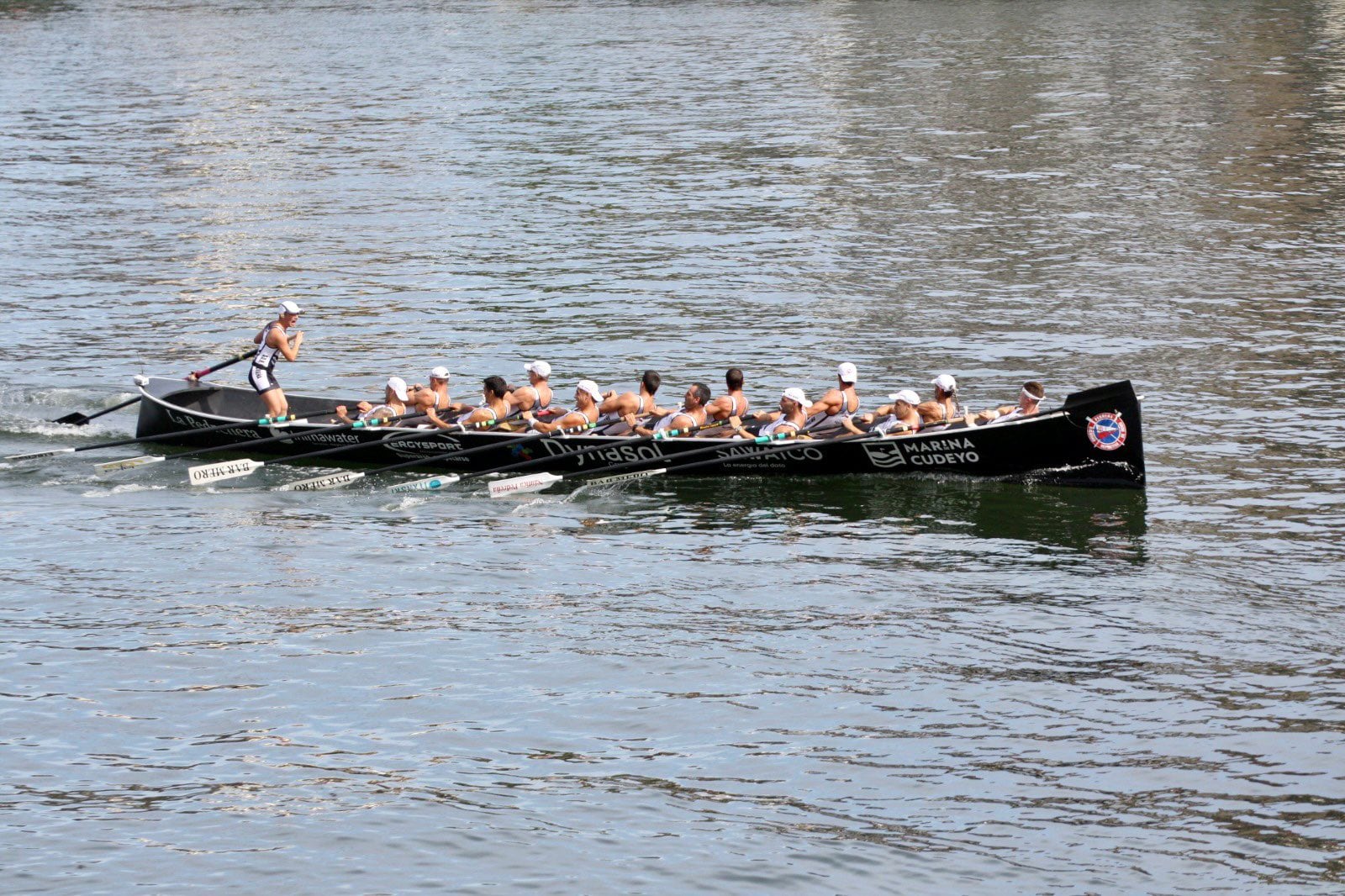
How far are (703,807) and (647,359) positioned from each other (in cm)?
2065

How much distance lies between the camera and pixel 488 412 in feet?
111

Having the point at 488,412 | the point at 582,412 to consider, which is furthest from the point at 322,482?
the point at 582,412

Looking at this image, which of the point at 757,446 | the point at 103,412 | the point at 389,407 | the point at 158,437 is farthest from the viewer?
the point at 103,412

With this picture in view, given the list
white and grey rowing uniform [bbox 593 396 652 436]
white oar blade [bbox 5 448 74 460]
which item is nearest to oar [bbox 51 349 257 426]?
white oar blade [bbox 5 448 74 460]

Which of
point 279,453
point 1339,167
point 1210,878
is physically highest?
point 1339,167

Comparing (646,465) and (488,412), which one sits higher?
(488,412)

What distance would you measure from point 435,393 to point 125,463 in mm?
5975

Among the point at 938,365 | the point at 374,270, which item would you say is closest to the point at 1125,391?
the point at 938,365

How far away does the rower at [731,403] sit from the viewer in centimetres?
3338

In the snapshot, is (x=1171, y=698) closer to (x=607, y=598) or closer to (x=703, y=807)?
(x=703, y=807)

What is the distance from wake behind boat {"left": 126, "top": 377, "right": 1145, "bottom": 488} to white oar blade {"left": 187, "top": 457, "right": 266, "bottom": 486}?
2.86 feet

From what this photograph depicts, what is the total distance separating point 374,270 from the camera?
5112cm

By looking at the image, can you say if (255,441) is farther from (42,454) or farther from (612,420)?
(612,420)

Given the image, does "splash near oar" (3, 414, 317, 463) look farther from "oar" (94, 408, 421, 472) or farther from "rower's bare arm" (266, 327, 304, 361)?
"rower's bare arm" (266, 327, 304, 361)
